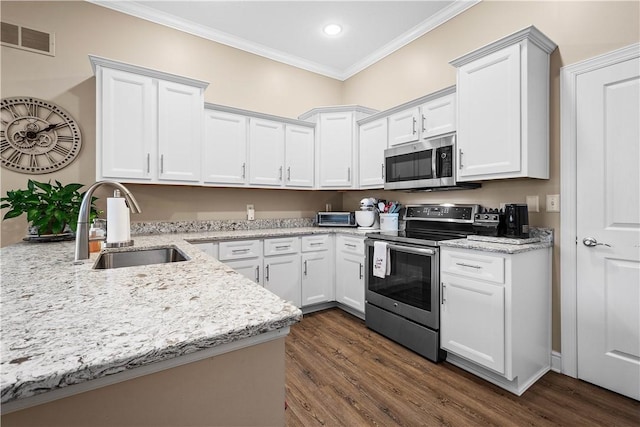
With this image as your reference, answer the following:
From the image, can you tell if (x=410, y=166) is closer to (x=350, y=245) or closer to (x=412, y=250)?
(x=412, y=250)

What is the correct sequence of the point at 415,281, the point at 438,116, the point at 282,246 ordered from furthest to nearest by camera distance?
the point at 282,246 < the point at 438,116 < the point at 415,281

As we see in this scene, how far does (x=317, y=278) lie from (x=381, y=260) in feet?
3.07

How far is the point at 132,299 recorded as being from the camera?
33.5 inches

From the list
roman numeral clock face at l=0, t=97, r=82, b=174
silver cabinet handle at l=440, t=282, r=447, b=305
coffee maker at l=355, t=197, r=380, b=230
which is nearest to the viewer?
silver cabinet handle at l=440, t=282, r=447, b=305

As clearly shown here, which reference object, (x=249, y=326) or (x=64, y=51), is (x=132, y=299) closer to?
(x=249, y=326)

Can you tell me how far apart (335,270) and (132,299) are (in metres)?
2.67

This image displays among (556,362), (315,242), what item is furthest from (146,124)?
(556,362)

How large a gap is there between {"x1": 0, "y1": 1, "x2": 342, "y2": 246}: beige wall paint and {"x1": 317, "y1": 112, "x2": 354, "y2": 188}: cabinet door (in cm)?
50

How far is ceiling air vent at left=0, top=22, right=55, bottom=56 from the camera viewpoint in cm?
242

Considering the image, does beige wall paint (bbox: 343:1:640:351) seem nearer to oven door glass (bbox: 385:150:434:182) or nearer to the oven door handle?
oven door glass (bbox: 385:150:434:182)

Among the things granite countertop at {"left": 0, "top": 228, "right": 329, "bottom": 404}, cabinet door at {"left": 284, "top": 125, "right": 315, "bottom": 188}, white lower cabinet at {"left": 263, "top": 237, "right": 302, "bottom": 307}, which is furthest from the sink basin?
cabinet door at {"left": 284, "top": 125, "right": 315, "bottom": 188}

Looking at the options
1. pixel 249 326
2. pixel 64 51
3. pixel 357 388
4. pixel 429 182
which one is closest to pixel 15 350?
pixel 249 326

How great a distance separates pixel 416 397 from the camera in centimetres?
183

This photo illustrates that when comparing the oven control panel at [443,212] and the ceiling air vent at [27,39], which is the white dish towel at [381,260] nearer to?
the oven control panel at [443,212]
